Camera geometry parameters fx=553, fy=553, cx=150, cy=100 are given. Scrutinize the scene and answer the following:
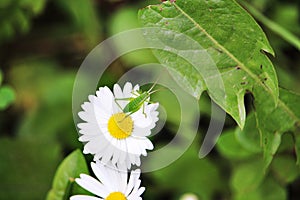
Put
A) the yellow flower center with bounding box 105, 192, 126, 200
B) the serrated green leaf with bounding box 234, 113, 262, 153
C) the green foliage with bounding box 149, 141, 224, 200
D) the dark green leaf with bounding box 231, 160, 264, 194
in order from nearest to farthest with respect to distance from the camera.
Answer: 1. the yellow flower center with bounding box 105, 192, 126, 200
2. the serrated green leaf with bounding box 234, 113, 262, 153
3. the dark green leaf with bounding box 231, 160, 264, 194
4. the green foliage with bounding box 149, 141, 224, 200

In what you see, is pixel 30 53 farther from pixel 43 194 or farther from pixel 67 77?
pixel 43 194

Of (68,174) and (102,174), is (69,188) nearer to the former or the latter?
(68,174)

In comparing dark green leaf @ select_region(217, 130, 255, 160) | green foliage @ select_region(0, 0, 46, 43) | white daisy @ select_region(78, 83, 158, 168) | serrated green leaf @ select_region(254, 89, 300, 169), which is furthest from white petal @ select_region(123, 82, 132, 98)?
green foliage @ select_region(0, 0, 46, 43)

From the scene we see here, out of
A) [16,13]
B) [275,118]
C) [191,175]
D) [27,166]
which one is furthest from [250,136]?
[16,13]

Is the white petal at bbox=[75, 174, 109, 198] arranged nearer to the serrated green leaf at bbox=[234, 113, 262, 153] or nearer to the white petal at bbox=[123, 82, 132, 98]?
the white petal at bbox=[123, 82, 132, 98]

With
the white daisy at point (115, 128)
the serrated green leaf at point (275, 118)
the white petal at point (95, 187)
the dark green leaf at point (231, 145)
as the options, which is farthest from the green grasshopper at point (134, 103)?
the dark green leaf at point (231, 145)

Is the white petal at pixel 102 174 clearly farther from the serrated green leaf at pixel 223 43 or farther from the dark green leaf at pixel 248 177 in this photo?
the dark green leaf at pixel 248 177

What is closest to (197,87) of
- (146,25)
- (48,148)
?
(146,25)
